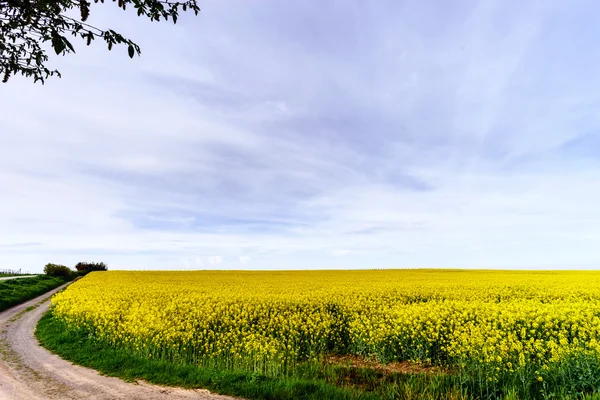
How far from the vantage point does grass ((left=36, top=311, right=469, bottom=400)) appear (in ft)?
32.1

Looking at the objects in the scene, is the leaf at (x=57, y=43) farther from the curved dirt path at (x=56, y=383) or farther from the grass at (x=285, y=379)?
the grass at (x=285, y=379)

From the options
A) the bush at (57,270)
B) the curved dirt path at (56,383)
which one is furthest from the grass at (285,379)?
the bush at (57,270)

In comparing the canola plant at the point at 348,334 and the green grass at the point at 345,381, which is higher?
the canola plant at the point at 348,334

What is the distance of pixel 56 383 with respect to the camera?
424 inches

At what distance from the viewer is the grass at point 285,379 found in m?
9.79

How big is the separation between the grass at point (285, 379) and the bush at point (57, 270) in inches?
2262

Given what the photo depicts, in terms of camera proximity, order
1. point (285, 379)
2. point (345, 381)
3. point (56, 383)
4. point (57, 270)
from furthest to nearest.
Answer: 1. point (57, 270)
2. point (345, 381)
3. point (56, 383)
4. point (285, 379)

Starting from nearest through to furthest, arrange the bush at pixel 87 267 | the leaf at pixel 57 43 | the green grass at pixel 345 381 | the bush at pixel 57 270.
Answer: the leaf at pixel 57 43, the green grass at pixel 345 381, the bush at pixel 57 270, the bush at pixel 87 267

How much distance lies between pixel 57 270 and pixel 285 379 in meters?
65.3

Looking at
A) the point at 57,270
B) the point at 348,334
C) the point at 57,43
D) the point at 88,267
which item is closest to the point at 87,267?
the point at 88,267

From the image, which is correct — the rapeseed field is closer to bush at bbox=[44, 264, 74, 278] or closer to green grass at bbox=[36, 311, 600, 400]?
green grass at bbox=[36, 311, 600, 400]

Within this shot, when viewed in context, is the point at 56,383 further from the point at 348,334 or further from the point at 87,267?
the point at 87,267

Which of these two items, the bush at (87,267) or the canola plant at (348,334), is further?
the bush at (87,267)

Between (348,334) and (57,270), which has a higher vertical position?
(57,270)
